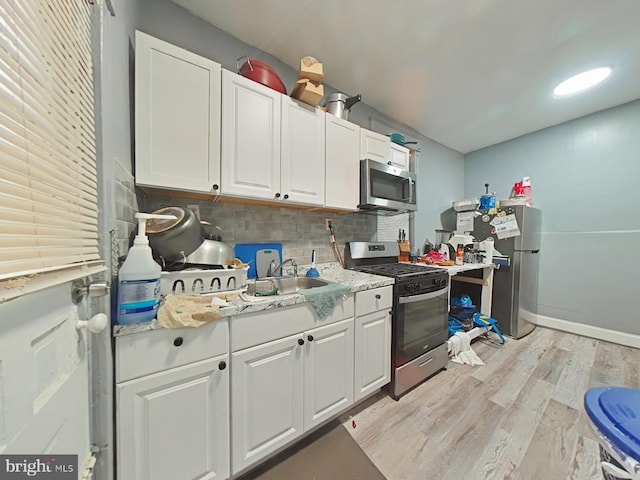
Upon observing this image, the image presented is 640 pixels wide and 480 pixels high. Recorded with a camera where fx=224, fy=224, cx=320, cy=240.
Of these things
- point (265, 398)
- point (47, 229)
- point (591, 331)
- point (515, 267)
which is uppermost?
point (47, 229)

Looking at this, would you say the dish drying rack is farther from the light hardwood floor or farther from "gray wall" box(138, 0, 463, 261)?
the light hardwood floor

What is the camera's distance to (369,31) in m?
1.49

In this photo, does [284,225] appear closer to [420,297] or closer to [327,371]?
[327,371]

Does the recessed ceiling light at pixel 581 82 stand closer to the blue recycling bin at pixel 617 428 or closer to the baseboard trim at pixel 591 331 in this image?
the baseboard trim at pixel 591 331

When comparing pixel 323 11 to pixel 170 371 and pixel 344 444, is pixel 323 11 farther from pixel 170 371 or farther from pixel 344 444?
pixel 344 444

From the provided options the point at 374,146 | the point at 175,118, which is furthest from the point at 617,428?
the point at 374,146

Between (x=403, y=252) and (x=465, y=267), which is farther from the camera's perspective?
(x=403, y=252)

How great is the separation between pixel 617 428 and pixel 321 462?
1209mm

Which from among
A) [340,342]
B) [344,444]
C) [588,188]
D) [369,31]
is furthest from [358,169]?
[588,188]

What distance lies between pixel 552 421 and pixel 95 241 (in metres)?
2.56

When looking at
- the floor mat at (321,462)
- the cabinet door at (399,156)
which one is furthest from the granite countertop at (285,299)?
the cabinet door at (399,156)

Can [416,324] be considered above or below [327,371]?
above

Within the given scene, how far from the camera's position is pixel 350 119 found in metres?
2.23

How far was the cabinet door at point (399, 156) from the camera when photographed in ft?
7.00
